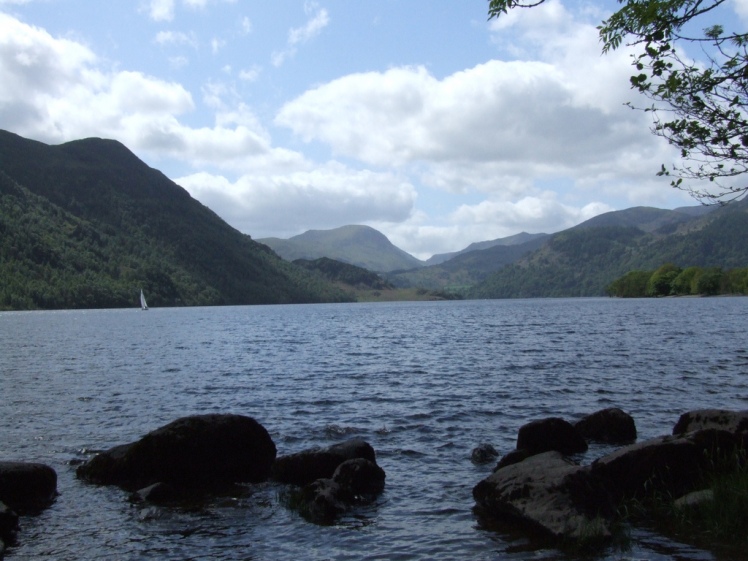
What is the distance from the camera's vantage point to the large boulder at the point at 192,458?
18.5m

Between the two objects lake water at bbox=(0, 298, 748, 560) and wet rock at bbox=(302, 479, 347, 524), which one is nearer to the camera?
lake water at bbox=(0, 298, 748, 560)

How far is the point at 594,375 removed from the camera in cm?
4103

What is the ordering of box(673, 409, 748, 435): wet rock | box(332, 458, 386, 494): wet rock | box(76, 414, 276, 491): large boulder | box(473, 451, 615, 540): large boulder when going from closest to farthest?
box(473, 451, 615, 540): large boulder
box(332, 458, 386, 494): wet rock
box(673, 409, 748, 435): wet rock
box(76, 414, 276, 491): large boulder

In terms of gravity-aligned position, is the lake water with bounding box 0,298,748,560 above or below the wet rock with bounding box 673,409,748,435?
below

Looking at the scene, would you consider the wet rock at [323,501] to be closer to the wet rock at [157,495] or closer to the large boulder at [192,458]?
the large boulder at [192,458]

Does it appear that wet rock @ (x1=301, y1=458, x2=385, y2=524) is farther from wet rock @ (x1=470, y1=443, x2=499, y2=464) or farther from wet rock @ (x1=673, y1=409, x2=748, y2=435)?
wet rock @ (x1=673, y1=409, x2=748, y2=435)

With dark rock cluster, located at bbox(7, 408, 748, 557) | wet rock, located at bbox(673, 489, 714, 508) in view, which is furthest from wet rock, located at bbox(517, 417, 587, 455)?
wet rock, located at bbox(673, 489, 714, 508)

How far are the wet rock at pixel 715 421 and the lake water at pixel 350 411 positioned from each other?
10.7ft

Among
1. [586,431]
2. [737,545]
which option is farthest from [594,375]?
[737,545]

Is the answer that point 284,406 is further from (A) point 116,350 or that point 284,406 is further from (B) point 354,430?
(A) point 116,350

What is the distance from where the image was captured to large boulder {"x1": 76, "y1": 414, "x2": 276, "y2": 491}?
60.6 ft

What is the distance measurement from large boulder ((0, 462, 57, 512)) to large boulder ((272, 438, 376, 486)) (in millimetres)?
6674

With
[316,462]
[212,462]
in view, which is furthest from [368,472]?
[212,462]

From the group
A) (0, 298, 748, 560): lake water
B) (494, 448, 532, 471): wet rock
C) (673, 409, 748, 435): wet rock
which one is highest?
(673, 409, 748, 435): wet rock
